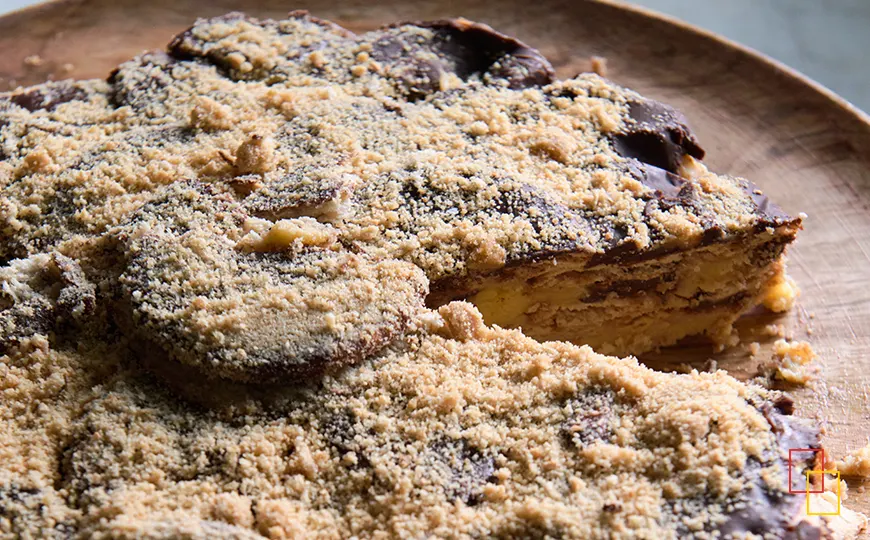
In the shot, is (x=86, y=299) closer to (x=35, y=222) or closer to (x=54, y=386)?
(x=54, y=386)

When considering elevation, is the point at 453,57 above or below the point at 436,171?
above

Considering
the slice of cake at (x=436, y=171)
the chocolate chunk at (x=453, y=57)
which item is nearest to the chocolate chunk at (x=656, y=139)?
the slice of cake at (x=436, y=171)

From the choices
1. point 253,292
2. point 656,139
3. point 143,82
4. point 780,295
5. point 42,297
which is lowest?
point 780,295

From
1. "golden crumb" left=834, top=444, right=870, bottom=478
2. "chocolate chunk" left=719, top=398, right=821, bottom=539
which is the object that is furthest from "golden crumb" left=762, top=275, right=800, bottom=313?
"chocolate chunk" left=719, top=398, right=821, bottom=539

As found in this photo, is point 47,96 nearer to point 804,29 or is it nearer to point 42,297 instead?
point 42,297

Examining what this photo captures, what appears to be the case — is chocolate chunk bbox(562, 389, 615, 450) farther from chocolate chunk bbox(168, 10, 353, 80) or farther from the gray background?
the gray background

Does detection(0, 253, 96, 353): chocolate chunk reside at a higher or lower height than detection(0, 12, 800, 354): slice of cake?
lower

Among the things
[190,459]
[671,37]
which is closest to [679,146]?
[671,37]

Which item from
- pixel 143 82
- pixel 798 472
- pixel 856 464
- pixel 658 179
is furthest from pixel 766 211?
pixel 143 82
